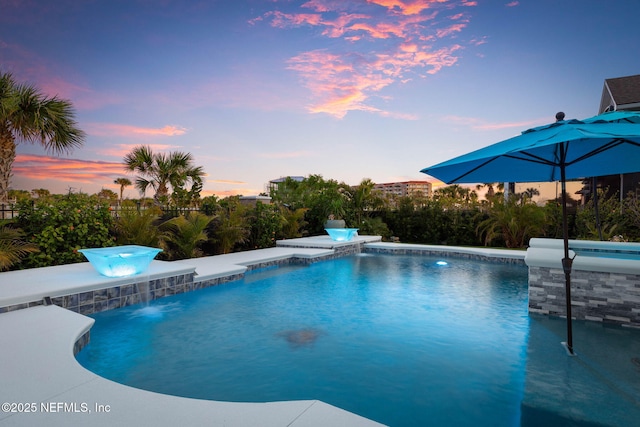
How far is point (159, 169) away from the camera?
809 inches

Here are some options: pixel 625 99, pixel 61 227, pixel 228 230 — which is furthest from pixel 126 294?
pixel 625 99

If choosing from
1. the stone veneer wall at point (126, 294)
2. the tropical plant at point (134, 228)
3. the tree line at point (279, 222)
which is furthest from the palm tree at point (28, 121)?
the stone veneer wall at point (126, 294)

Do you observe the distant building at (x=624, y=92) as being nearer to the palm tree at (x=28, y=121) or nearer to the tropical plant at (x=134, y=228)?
the tropical plant at (x=134, y=228)

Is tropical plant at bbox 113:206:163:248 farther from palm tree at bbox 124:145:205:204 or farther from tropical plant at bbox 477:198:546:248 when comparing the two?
palm tree at bbox 124:145:205:204

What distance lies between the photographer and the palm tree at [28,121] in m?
9.11

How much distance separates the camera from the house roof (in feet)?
47.5

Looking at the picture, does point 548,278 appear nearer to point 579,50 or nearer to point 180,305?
point 180,305

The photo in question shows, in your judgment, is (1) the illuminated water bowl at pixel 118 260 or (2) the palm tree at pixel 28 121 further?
(2) the palm tree at pixel 28 121

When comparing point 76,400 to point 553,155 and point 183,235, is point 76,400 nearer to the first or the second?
point 553,155

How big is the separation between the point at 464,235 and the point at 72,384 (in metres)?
15.1

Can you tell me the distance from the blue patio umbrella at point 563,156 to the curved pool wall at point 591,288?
1.31 m

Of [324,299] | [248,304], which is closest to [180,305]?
[248,304]

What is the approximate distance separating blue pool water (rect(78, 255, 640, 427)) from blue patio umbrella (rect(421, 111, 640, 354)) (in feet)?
2.57

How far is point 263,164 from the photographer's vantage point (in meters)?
18.7
